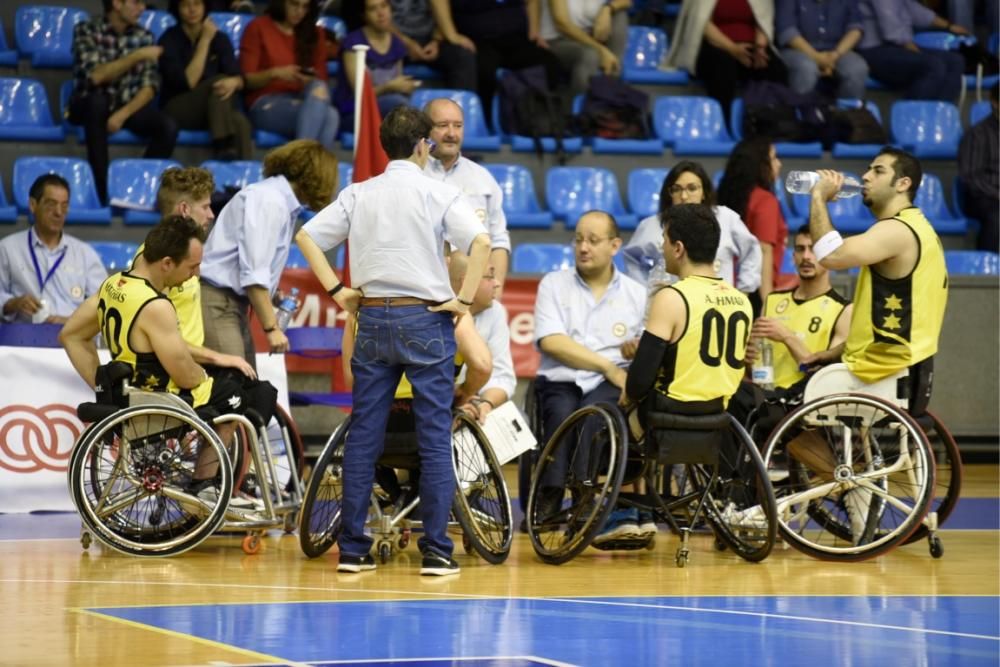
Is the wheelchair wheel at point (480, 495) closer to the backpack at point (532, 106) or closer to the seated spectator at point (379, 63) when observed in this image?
the seated spectator at point (379, 63)

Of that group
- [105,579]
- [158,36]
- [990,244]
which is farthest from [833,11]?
[105,579]

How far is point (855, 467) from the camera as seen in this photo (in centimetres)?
655

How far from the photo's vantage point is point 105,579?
557 cm

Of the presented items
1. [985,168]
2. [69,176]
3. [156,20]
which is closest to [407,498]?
[69,176]

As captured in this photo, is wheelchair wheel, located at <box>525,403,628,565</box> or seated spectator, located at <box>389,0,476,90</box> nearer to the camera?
wheelchair wheel, located at <box>525,403,628,565</box>

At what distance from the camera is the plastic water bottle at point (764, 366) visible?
716 centimetres

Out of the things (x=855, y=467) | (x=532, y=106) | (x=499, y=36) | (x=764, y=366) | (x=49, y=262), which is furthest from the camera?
(x=499, y=36)

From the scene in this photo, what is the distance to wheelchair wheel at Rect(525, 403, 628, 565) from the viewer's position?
19.3 feet

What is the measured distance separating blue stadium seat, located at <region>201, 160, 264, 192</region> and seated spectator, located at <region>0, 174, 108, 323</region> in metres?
1.37

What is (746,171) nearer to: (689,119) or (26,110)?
(689,119)

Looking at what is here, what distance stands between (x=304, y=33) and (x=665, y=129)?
2.63 meters

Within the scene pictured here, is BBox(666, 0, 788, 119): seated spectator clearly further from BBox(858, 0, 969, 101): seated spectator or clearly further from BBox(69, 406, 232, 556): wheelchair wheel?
BBox(69, 406, 232, 556): wheelchair wheel

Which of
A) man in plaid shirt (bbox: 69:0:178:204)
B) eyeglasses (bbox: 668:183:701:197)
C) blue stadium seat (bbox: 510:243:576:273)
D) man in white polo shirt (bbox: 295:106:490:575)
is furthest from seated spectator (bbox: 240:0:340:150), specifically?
man in white polo shirt (bbox: 295:106:490:575)

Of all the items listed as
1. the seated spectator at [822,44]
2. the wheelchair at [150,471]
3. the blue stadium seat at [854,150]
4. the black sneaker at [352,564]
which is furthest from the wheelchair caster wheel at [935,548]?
the seated spectator at [822,44]
